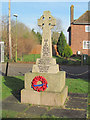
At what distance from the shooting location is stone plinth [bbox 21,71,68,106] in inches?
194

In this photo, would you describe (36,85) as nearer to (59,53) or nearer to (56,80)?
(56,80)

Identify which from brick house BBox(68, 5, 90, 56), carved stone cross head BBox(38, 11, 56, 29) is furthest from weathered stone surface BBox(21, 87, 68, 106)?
brick house BBox(68, 5, 90, 56)

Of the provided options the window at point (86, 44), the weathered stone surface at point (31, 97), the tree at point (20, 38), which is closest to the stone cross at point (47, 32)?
the weathered stone surface at point (31, 97)

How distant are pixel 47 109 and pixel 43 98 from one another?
18.8 inches

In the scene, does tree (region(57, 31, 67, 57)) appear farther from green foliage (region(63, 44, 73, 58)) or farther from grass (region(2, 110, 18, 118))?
grass (region(2, 110, 18, 118))

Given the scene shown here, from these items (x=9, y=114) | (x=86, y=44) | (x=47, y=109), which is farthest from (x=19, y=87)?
(x=86, y=44)

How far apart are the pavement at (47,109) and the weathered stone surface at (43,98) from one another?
186 millimetres

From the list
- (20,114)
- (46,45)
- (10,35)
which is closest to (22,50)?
(10,35)

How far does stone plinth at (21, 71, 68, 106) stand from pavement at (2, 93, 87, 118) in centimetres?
20

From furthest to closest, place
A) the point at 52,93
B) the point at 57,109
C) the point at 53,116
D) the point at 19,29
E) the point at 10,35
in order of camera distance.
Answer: the point at 10,35, the point at 19,29, the point at 52,93, the point at 57,109, the point at 53,116

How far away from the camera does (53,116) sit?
409 centimetres

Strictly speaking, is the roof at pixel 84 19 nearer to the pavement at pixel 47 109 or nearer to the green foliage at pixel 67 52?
the green foliage at pixel 67 52

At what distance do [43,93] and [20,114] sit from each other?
1.13 meters

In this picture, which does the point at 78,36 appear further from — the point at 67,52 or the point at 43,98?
the point at 43,98
